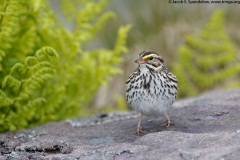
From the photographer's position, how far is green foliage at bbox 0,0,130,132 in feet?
21.3

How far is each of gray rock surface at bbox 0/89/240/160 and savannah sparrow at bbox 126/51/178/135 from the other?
0.82 feet

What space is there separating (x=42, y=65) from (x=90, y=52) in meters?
2.73

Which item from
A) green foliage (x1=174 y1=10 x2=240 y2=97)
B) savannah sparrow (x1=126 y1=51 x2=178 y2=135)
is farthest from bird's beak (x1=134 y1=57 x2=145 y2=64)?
green foliage (x1=174 y1=10 x2=240 y2=97)

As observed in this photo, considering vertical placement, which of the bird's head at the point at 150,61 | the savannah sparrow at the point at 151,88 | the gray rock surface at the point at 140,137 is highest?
the bird's head at the point at 150,61

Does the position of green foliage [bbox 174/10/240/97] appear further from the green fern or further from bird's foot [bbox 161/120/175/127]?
bird's foot [bbox 161/120/175/127]

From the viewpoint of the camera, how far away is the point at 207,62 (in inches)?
425

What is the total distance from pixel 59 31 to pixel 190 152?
11.5ft

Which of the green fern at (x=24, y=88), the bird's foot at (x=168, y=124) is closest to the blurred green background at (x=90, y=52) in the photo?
the green fern at (x=24, y=88)

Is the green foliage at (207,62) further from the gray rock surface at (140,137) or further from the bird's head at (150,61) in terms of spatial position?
the bird's head at (150,61)

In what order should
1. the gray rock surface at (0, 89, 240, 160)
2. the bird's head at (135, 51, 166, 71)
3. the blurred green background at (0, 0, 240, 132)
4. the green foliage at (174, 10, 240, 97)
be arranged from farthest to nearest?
the green foliage at (174, 10, 240, 97) < the blurred green background at (0, 0, 240, 132) < the bird's head at (135, 51, 166, 71) < the gray rock surface at (0, 89, 240, 160)

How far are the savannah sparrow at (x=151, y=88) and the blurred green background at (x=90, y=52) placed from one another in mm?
919

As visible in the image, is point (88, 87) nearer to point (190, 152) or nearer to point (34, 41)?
point (34, 41)

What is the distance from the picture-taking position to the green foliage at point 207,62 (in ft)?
34.9

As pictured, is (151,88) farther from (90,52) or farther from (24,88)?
(90,52)
